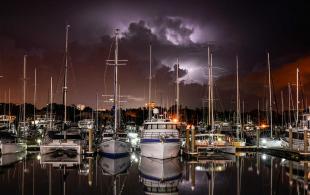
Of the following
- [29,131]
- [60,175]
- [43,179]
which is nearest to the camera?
[43,179]

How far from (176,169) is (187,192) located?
1115cm

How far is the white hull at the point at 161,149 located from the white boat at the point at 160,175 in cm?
58

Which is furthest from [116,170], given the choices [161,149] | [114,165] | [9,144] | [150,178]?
[9,144]

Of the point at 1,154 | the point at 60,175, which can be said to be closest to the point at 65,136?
the point at 1,154

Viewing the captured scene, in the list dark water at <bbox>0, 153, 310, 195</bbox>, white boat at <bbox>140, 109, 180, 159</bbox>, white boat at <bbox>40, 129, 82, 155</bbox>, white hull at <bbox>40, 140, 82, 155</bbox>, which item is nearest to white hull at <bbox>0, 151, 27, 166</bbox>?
dark water at <bbox>0, 153, 310, 195</bbox>

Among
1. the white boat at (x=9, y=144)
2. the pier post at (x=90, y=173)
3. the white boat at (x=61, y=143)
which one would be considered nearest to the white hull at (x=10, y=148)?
the white boat at (x=9, y=144)

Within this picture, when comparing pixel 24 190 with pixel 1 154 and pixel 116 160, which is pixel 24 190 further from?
pixel 1 154

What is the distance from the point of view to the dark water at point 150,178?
26.1 meters

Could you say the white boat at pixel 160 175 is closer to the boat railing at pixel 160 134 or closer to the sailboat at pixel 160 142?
the sailboat at pixel 160 142

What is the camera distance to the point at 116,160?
44469 mm

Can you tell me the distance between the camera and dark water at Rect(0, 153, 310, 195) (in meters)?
26.1

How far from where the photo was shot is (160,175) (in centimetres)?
3219

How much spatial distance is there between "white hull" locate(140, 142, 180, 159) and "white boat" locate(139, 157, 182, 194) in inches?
22.7

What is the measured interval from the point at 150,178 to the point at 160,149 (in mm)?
11241
